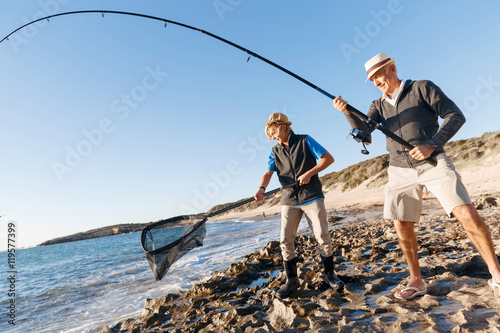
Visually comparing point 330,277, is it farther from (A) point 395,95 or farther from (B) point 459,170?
(B) point 459,170

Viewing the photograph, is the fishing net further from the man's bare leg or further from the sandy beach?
the man's bare leg

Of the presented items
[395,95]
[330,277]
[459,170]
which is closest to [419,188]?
[395,95]

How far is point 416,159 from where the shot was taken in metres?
3.21

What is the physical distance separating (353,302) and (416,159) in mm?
1978

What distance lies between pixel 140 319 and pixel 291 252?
118 inches

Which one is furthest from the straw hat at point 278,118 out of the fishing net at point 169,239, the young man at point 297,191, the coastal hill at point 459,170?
the coastal hill at point 459,170

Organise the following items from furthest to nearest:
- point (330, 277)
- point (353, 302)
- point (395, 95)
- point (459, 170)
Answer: point (459, 170) → point (330, 277) → point (353, 302) → point (395, 95)

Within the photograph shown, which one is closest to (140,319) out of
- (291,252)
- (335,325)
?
(291,252)

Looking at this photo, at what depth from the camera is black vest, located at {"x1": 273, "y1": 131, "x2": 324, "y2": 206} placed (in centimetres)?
434

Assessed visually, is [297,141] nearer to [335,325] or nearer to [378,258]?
[335,325]

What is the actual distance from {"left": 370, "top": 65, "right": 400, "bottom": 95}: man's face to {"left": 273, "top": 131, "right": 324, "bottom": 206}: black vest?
1367 millimetres

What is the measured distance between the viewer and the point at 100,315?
677 centimetres

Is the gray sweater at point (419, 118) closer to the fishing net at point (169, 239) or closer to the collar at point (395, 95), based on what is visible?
the collar at point (395, 95)

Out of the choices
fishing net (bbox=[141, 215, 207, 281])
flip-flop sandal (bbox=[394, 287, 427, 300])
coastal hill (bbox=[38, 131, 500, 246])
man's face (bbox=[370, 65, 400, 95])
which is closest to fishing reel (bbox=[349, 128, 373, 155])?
man's face (bbox=[370, 65, 400, 95])
